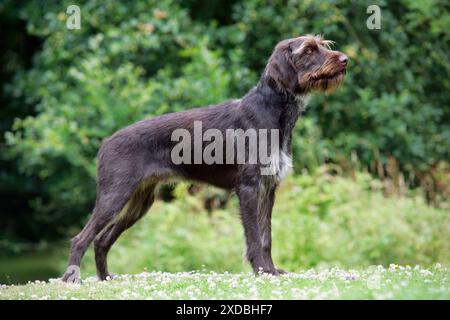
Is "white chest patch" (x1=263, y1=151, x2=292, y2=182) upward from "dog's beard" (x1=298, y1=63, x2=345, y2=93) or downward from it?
downward

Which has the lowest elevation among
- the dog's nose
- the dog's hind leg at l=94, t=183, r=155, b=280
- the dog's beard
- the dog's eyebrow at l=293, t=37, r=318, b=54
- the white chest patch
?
the dog's hind leg at l=94, t=183, r=155, b=280

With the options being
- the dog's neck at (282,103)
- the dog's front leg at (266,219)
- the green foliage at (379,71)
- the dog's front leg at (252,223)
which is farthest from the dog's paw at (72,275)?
the green foliage at (379,71)

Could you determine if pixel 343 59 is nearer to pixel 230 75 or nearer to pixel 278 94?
pixel 278 94

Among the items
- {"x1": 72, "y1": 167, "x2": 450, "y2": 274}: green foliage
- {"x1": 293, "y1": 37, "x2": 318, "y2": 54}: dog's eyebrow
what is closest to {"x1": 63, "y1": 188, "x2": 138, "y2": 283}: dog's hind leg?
{"x1": 293, "y1": 37, "x2": 318, "y2": 54}: dog's eyebrow

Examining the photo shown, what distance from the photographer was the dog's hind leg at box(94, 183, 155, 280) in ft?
27.3

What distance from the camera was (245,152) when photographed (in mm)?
7914

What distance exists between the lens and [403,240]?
449 inches

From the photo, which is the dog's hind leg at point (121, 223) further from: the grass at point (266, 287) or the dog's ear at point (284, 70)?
the dog's ear at point (284, 70)

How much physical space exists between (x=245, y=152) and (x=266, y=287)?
1635mm

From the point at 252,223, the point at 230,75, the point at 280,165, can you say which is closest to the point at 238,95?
the point at 230,75

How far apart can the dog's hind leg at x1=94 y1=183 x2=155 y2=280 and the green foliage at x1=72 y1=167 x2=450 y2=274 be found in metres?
3.42

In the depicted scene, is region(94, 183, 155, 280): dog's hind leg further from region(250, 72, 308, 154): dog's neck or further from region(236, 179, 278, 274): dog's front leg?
region(250, 72, 308, 154): dog's neck

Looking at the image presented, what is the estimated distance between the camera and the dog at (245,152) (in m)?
7.85

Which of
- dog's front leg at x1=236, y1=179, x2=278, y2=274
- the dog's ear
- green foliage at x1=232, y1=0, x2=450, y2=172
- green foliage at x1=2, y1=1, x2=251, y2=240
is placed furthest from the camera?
green foliage at x1=232, y1=0, x2=450, y2=172
